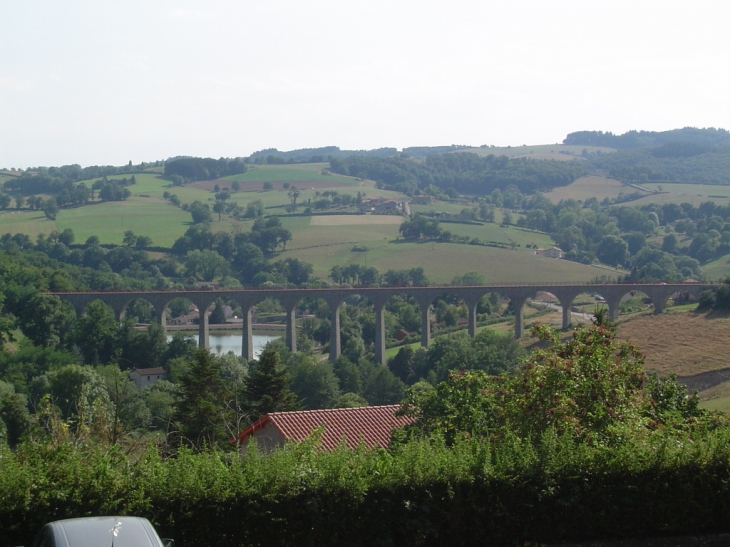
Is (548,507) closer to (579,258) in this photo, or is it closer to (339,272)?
(339,272)

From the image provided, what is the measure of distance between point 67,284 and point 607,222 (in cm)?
9685

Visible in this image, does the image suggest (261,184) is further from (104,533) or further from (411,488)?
(104,533)

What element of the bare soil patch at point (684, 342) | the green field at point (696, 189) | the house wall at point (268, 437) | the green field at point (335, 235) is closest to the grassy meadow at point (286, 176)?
the green field at point (335, 235)

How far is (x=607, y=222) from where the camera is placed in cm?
15250

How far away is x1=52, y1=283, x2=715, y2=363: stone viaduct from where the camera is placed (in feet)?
229

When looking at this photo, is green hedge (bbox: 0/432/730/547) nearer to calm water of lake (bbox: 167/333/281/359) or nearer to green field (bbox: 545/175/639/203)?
calm water of lake (bbox: 167/333/281/359)

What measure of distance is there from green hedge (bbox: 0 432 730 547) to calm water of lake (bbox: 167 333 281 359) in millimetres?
62636

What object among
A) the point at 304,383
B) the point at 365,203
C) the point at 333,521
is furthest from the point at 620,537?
the point at 365,203

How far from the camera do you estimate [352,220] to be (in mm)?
130875

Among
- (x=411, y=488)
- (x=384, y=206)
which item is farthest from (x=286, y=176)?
(x=411, y=488)

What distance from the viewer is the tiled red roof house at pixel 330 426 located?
19000 mm

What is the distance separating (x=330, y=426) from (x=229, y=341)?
2638 inches

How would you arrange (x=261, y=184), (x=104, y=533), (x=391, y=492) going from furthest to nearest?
(x=261, y=184) < (x=391, y=492) < (x=104, y=533)

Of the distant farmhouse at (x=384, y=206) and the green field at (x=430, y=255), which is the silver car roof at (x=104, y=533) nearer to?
the green field at (x=430, y=255)
